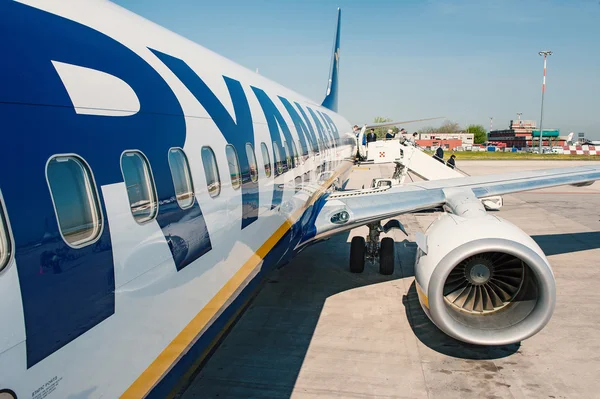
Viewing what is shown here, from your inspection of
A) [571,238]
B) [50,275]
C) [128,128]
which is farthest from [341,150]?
[50,275]

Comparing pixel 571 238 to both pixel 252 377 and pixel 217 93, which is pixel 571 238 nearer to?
pixel 252 377

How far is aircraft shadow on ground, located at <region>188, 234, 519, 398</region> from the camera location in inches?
206

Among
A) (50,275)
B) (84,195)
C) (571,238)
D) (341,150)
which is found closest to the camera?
(50,275)

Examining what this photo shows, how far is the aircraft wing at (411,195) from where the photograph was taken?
7.16 meters

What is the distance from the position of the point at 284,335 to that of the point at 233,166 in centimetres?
293

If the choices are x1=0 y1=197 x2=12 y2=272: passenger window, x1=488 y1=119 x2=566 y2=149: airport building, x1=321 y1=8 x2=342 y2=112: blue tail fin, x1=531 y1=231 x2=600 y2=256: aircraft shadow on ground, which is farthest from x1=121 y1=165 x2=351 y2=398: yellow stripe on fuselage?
x1=488 y1=119 x2=566 y2=149: airport building

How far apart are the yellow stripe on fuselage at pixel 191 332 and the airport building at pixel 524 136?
103 metres

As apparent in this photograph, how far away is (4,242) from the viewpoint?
187 cm

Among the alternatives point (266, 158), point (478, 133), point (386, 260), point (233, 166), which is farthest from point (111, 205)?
point (478, 133)

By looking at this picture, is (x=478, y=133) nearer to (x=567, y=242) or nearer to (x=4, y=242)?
(x=567, y=242)

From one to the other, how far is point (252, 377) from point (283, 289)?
9.59 ft

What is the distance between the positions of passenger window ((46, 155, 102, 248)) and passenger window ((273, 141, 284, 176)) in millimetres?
3543

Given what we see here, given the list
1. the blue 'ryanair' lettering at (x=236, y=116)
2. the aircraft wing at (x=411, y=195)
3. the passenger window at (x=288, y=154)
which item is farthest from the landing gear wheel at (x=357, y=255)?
the blue 'ryanair' lettering at (x=236, y=116)

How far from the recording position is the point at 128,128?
2820mm
